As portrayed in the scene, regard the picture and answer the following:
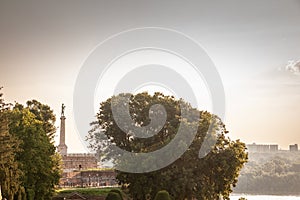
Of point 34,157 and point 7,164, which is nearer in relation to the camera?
point 7,164

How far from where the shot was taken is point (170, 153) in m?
29.3

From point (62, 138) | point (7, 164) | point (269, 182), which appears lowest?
point (269, 182)

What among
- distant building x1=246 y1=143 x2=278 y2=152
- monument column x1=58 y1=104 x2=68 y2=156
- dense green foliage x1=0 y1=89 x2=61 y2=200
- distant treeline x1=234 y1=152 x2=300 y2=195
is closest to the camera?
dense green foliage x1=0 y1=89 x2=61 y2=200

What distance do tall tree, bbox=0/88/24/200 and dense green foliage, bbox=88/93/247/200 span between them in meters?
6.03

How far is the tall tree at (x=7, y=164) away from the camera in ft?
90.9

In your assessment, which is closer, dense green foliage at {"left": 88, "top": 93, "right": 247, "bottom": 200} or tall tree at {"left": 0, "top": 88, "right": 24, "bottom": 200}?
tall tree at {"left": 0, "top": 88, "right": 24, "bottom": 200}

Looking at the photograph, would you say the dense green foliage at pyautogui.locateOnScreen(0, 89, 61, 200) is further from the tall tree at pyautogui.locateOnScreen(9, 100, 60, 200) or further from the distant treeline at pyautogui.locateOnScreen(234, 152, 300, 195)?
the distant treeline at pyautogui.locateOnScreen(234, 152, 300, 195)

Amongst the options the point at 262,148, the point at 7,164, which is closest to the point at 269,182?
the point at 7,164

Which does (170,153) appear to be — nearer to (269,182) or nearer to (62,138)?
(62,138)

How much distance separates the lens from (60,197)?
40031 mm

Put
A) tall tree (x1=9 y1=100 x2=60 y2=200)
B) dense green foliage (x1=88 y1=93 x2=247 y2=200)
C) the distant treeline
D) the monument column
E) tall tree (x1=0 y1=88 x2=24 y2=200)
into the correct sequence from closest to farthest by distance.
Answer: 1. tall tree (x1=0 y1=88 x2=24 y2=200)
2. dense green foliage (x1=88 y1=93 x2=247 y2=200)
3. tall tree (x1=9 y1=100 x2=60 y2=200)
4. the monument column
5. the distant treeline

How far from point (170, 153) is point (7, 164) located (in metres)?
9.11

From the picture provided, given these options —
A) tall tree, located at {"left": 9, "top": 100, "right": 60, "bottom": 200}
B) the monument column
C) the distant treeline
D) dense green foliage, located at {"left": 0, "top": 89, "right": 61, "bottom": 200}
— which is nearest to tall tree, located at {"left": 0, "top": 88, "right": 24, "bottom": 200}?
dense green foliage, located at {"left": 0, "top": 89, "right": 61, "bottom": 200}

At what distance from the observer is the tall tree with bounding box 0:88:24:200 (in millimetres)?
27719
